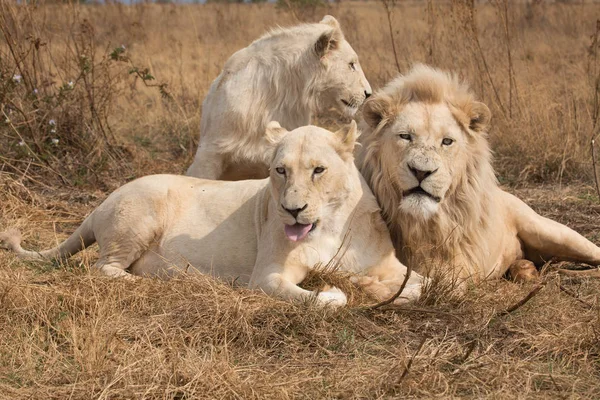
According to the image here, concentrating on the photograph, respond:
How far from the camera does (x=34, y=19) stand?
725 cm

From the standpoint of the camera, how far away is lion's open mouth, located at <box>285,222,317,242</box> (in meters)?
3.93

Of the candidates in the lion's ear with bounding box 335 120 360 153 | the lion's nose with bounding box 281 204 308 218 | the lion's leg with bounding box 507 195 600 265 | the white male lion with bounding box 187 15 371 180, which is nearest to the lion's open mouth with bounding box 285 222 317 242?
the lion's nose with bounding box 281 204 308 218

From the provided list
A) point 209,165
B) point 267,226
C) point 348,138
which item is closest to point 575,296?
point 348,138

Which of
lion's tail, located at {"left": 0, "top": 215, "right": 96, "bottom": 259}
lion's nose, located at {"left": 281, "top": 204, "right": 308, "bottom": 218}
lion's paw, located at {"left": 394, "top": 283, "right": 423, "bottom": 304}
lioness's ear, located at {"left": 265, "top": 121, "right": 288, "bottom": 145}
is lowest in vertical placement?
lion's tail, located at {"left": 0, "top": 215, "right": 96, "bottom": 259}

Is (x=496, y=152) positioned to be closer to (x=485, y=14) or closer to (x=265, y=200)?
(x=265, y=200)

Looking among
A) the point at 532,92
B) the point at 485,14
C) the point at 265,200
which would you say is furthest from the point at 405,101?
the point at 485,14

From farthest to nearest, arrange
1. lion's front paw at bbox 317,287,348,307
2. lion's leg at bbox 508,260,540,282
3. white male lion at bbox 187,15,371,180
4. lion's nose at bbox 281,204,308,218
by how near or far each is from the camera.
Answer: white male lion at bbox 187,15,371,180 → lion's leg at bbox 508,260,540,282 → lion's nose at bbox 281,204,308,218 → lion's front paw at bbox 317,287,348,307

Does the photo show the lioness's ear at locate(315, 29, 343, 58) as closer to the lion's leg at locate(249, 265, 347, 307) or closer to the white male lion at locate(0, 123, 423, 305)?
the white male lion at locate(0, 123, 423, 305)

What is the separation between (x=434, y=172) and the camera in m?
→ 3.98

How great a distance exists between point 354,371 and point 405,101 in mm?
1610

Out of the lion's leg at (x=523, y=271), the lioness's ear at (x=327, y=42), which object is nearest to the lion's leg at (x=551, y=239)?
the lion's leg at (x=523, y=271)

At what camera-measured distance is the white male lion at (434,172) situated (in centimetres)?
403

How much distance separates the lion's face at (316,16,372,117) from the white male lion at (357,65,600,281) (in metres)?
1.54

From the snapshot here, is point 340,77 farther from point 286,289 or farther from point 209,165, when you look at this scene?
point 286,289
